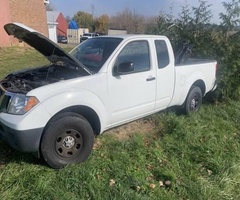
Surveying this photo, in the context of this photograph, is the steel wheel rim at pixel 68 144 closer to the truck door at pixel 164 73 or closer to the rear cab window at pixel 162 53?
the truck door at pixel 164 73

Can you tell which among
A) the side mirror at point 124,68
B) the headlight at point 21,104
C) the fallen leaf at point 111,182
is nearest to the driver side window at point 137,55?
the side mirror at point 124,68

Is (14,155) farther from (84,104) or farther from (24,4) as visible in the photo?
(24,4)

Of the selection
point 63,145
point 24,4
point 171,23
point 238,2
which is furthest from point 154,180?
point 24,4

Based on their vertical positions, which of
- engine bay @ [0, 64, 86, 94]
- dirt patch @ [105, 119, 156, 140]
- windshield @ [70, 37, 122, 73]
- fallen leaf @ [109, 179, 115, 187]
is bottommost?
dirt patch @ [105, 119, 156, 140]

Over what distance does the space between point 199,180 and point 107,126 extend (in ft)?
5.01

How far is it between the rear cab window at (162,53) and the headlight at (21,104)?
2.36 m

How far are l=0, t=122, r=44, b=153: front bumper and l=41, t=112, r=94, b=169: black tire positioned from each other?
9 centimetres

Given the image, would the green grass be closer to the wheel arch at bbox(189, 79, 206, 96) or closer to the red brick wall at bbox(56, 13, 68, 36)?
the wheel arch at bbox(189, 79, 206, 96)

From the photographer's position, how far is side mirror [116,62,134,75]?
328cm

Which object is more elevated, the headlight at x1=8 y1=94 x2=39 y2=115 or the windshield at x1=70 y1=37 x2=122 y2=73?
the windshield at x1=70 y1=37 x2=122 y2=73

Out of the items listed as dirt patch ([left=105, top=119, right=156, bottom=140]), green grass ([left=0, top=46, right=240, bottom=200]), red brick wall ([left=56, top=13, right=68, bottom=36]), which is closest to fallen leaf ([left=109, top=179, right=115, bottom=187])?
green grass ([left=0, top=46, right=240, bottom=200])

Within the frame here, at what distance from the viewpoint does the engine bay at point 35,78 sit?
2.98m

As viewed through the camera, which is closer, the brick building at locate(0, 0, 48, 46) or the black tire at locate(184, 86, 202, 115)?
the black tire at locate(184, 86, 202, 115)

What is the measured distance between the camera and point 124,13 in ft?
135
